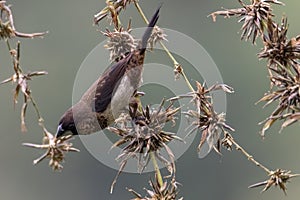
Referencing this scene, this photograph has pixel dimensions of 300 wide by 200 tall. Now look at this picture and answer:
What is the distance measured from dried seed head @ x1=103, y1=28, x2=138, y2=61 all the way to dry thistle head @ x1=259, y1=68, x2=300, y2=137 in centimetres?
62

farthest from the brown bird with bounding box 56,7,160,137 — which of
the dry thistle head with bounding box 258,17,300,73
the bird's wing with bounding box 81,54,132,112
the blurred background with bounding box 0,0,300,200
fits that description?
the blurred background with bounding box 0,0,300,200

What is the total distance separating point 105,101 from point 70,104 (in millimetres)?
14386

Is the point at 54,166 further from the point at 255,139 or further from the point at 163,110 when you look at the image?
the point at 255,139

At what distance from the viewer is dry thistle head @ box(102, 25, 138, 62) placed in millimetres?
2188

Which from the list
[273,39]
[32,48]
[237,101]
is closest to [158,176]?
[273,39]

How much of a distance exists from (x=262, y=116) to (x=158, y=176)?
16.1 m

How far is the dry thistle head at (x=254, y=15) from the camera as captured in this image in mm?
1799

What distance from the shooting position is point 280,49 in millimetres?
1729

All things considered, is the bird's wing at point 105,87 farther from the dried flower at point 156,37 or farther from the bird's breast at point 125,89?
the dried flower at point 156,37

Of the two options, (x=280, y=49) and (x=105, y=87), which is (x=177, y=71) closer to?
(x=280, y=49)

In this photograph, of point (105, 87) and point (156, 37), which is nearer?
point (156, 37)

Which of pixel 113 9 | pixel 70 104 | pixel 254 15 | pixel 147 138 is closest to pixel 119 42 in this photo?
pixel 113 9

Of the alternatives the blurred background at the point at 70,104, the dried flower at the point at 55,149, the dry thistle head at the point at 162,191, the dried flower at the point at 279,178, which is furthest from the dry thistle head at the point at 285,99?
the blurred background at the point at 70,104

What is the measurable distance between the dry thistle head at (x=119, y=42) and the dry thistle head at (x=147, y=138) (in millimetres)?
255
